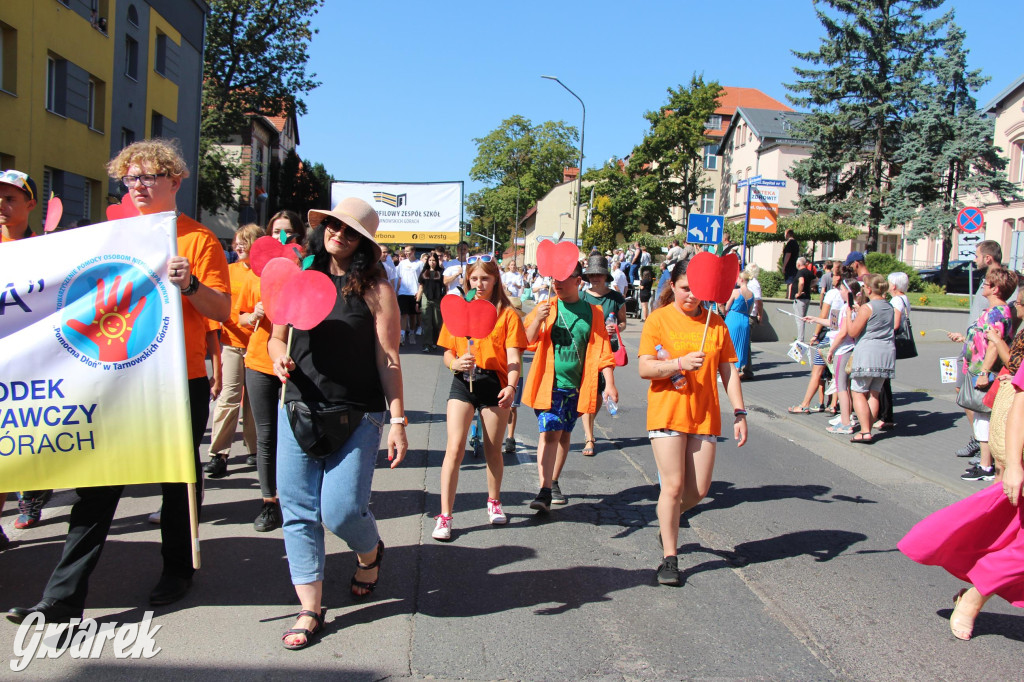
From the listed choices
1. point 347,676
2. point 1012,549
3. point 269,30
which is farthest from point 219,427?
point 269,30

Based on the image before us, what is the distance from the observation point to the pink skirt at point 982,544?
3770mm

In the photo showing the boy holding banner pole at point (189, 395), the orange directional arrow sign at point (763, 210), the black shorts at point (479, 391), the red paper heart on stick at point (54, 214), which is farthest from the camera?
the orange directional arrow sign at point (763, 210)

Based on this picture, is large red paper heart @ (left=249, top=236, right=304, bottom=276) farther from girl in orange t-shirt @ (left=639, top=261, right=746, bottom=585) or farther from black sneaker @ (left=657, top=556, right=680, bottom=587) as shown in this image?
black sneaker @ (left=657, top=556, right=680, bottom=587)

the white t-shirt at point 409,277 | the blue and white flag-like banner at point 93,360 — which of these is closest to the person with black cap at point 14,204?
the blue and white flag-like banner at point 93,360

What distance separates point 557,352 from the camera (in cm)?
579

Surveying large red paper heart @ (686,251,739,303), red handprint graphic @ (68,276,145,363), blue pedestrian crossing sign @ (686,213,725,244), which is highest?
blue pedestrian crossing sign @ (686,213,725,244)

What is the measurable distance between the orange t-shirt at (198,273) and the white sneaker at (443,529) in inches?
69.9

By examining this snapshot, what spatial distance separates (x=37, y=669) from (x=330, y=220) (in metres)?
2.13

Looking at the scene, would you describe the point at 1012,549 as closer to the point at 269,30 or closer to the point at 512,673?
the point at 512,673

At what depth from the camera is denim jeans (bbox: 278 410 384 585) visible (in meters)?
3.49

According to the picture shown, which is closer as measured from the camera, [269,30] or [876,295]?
[876,295]

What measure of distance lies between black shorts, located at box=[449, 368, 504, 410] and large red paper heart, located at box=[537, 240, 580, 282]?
807 millimetres

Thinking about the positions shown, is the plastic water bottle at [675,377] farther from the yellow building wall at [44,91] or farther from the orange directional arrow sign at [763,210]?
the yellow building wall at [44,91]

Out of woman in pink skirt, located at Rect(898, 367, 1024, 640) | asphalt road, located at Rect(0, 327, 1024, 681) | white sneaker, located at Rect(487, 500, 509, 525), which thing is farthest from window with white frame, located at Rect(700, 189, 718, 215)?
woman in pink skirt, located at Rect(898, 367, 1024, 640)
